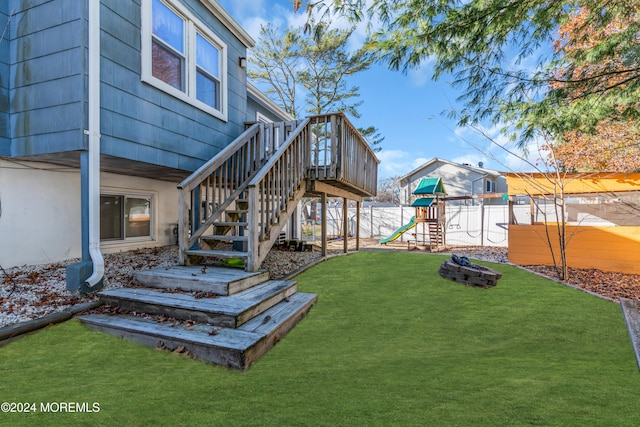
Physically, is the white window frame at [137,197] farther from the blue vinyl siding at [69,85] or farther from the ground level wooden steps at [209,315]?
the ground level wooden steps at [209,315]

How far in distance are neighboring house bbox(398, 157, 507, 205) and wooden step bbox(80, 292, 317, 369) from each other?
66.0ft

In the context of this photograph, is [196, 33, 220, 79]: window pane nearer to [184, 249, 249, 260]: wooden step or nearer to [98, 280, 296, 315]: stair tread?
[184, 249, 249, 260]: wooden step

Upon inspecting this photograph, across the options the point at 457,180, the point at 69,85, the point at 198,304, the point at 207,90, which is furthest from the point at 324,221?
the point at 457,180

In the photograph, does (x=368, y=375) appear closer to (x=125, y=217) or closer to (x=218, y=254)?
(x=218, y=254)

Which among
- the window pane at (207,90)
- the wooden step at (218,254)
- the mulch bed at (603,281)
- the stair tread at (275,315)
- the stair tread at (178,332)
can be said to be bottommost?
the mulch bed at (603,281)

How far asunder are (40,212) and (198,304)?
3.44 metres

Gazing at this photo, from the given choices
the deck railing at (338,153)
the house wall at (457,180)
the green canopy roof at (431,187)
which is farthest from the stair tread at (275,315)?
the house wall at (457,180)

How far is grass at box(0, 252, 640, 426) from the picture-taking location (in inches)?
70.9

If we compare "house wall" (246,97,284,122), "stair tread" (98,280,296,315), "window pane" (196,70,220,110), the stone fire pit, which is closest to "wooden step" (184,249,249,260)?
"stair tread" (98,280,296,315)

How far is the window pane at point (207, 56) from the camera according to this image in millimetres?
5613

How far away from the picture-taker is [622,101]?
3.66 meters

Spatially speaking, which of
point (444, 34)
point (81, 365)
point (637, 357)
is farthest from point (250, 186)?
point (637, 357)

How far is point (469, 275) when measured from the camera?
5.41m

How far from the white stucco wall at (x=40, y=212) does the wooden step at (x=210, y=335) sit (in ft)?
7.48
